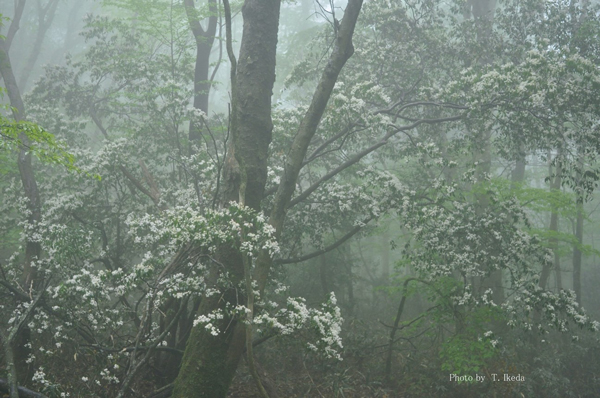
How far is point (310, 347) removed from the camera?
6.05 metres

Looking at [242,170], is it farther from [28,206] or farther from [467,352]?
[28,206]

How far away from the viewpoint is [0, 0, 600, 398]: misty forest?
20.5 feet

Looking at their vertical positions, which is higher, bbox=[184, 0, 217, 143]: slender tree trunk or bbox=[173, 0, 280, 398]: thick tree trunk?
bbox=[184, 0, 217, 143]: slender tree trunk

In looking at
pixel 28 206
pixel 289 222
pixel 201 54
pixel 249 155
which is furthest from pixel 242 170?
pixel 201 54

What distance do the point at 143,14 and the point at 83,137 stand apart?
14.8ft

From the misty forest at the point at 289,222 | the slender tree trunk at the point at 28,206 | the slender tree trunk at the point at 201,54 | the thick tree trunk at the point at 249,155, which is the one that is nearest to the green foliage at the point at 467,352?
the misty forest at the point at 289,222

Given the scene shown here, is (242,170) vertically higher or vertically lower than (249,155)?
lower

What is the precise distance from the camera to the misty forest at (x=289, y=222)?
20.5 feet

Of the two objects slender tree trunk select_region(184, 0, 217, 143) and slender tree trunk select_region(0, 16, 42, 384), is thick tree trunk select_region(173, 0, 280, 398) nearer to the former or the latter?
slender tree trunk select_region(0, 16, 42, 384)

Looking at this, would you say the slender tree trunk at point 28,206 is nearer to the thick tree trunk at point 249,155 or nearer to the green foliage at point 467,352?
the thick tree trunk at point 249,155

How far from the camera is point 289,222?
37.4ft

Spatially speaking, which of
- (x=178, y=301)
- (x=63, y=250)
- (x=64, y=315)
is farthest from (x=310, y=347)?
(x=63, y=250)

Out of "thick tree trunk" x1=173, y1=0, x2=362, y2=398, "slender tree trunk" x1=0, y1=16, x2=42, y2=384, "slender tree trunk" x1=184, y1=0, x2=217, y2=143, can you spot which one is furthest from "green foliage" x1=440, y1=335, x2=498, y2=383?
"slender tree trunk" x1=184, y1=0, x2=217, y2=143

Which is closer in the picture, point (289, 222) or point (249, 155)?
point (249, 155)
